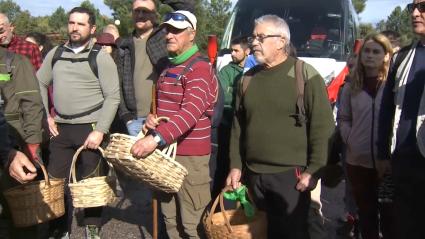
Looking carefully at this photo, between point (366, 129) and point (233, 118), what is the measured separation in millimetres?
1151

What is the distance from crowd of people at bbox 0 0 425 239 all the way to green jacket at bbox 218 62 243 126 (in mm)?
13

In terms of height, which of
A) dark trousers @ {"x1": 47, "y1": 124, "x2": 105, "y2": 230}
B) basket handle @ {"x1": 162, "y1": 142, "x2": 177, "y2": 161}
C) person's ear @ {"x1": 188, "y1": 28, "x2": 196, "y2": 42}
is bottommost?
dark trousers @ {"x1": 47, "y1": 124, "x2": 105, "y2": 230}

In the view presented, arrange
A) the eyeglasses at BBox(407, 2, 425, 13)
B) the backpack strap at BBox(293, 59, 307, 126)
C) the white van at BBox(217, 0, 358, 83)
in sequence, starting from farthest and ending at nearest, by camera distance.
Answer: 1. the white van at BBox(217, 0, 358, 83)
2. the backpack strap at BBox(293, 59, 307, 126)
3. the eyeglasses at BBox(407, 2, 425, 13)

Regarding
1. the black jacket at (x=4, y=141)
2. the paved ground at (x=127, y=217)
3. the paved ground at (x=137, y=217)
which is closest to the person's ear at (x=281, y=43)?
the paved ground at (x=137, y=217)

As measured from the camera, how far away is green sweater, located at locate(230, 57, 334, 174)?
129 inches

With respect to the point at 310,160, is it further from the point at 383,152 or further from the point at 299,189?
the point at 383,152

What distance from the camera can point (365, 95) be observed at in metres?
4.10

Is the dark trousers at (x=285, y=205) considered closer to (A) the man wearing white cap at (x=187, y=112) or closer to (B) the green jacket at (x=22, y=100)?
(A) the man wearing white cap at (x=187, y=112)

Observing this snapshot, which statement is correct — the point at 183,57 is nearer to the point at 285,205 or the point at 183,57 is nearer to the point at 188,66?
the point at 188,66

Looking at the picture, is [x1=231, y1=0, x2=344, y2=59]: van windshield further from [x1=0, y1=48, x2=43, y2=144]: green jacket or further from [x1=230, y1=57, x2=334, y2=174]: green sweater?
[x1=0, y1=48, x2=43, y2=144]: green jacket

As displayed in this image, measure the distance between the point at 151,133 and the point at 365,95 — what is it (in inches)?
71.4

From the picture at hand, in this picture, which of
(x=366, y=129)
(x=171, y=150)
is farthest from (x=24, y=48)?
(x=366, y=129)

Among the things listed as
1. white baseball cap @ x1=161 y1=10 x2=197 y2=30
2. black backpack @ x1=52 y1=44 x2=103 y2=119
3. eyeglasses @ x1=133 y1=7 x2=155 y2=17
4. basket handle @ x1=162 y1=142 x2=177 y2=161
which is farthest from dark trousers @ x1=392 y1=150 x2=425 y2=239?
black backpack @ x1=52 y1=44 x2=103 y2=119

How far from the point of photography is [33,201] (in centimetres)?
391
